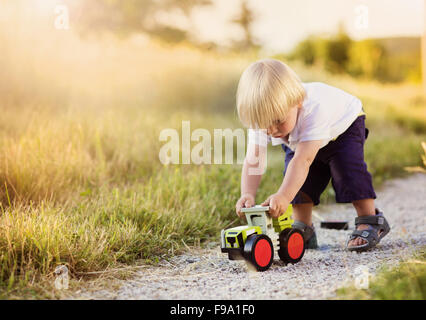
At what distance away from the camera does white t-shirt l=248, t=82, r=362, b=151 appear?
239cm

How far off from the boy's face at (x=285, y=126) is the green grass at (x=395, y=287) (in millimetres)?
822

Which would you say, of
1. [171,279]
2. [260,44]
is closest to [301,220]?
[171,279]

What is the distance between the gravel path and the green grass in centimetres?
9

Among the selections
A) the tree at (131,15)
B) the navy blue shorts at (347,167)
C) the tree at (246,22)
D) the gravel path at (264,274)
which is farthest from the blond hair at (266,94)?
the tree at (246,22)

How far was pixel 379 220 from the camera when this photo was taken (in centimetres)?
262

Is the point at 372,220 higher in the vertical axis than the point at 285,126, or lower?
lower

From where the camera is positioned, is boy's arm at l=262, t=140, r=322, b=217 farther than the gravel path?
Yes

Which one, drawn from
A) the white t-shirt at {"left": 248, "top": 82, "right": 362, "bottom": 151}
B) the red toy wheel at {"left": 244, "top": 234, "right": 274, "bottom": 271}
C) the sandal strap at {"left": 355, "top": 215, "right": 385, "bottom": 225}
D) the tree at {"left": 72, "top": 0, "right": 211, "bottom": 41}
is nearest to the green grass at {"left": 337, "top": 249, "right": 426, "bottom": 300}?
the red toy wheel at {"left": 244, "top": 234, "right": 274, "bottom": 271}

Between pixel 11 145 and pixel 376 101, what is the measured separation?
9.13 metres

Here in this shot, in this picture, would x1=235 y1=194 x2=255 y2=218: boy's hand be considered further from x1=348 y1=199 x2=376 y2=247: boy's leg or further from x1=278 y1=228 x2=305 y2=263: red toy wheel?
x1=348 y1=199 x2=376 y2=247: boy's leg

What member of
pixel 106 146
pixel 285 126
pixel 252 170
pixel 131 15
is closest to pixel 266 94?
pixel 285 126

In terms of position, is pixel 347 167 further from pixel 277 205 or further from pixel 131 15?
pixel 131 15

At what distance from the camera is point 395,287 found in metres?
1.70

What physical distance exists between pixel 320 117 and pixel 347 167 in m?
0.37
